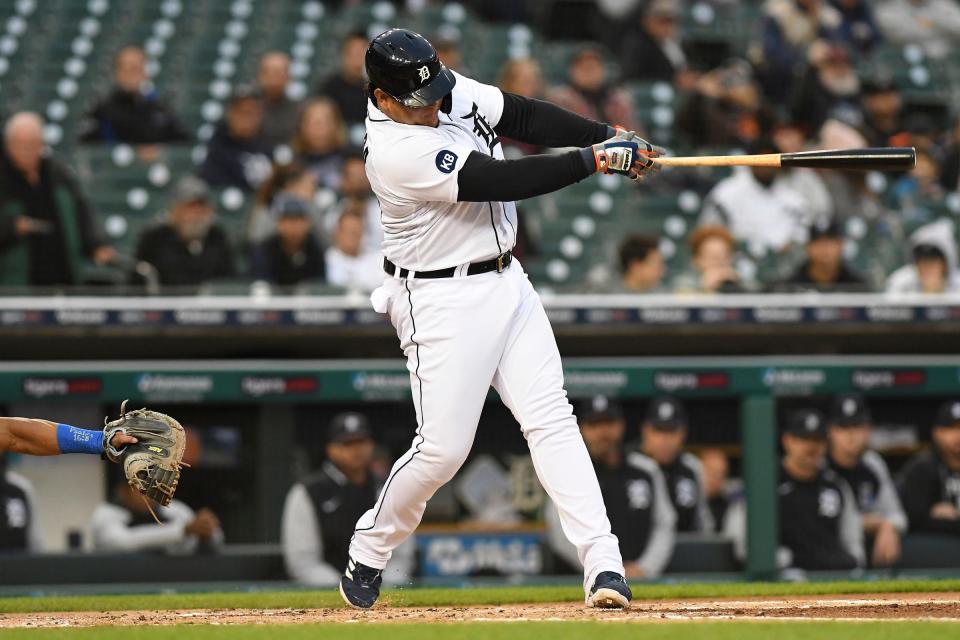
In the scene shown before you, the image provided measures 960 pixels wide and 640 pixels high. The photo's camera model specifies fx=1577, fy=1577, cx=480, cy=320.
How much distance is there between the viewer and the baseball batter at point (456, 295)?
4059 mm

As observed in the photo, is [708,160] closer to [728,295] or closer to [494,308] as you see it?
[494,308]

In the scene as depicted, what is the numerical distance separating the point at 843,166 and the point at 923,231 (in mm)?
3680

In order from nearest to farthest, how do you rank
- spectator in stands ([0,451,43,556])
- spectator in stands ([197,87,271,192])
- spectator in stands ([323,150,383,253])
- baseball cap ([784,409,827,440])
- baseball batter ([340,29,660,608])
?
baseball batter ([340,29,660,608])
spectator in stands ([0,451,43,556])
baseball cap ([784,409,827,440])
spectator in stands ([323,150,383,253])
spectator in stands ([197,87,271,192])

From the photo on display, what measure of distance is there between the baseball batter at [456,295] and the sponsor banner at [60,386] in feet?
8.36

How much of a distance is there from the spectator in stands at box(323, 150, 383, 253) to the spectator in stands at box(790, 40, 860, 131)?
3048 mm

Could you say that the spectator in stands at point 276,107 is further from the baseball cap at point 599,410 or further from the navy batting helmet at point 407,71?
the navy batting helmet at point 407,71

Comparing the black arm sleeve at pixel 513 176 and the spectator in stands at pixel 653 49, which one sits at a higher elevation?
the spectator in stands at pixel 653 49

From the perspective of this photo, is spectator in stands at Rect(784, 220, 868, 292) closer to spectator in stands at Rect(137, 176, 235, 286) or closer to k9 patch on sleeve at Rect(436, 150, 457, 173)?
spectator in stands at Rect(137, 176, 235, 286)

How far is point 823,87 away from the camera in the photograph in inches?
384

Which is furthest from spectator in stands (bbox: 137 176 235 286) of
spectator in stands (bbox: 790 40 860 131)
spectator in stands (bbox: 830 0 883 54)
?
spectator in stands (bbox: 830 0 883 54)

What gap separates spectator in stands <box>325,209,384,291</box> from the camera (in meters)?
7.18

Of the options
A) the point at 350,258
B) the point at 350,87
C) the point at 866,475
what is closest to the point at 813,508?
the point at 866,475

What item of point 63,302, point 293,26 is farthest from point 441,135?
point 293,26

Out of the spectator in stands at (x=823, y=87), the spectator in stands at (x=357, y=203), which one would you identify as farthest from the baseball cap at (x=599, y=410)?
the spectator in stands at (x=823, y=87)
